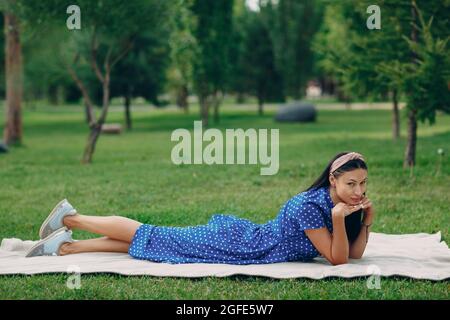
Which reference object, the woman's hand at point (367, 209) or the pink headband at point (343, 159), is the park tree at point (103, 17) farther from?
the woman's hand at point (367, 209)

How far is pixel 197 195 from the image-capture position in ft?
34.4

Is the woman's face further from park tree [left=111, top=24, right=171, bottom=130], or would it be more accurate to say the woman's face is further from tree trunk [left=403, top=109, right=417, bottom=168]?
park tree [left=111, top=24, right=171, bottom=130]

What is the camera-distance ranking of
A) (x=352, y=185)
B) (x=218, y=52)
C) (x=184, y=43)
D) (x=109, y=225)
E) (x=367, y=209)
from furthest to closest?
1. (x=218, y=52)
2. (x=184, y=43)
3. (x=109, y=225)
4. (x=367, y=209)
5. (x=352, y=185)

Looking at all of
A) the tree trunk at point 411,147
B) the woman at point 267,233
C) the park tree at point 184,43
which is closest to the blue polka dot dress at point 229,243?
the woman at point 267,233

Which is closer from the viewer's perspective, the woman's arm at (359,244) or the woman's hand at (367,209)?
the woman's hand at (367,209)

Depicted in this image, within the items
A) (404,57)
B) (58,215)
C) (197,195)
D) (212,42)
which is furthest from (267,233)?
(212,42)

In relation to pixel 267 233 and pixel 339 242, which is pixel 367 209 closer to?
pixel 339 242

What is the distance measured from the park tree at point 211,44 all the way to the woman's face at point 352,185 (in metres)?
21.7

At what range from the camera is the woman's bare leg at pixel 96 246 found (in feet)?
21.0

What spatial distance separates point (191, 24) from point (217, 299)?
2274 cm

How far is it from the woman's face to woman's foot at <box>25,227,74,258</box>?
93.0 inches

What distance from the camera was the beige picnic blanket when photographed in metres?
5.72

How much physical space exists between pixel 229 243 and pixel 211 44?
866 inches
